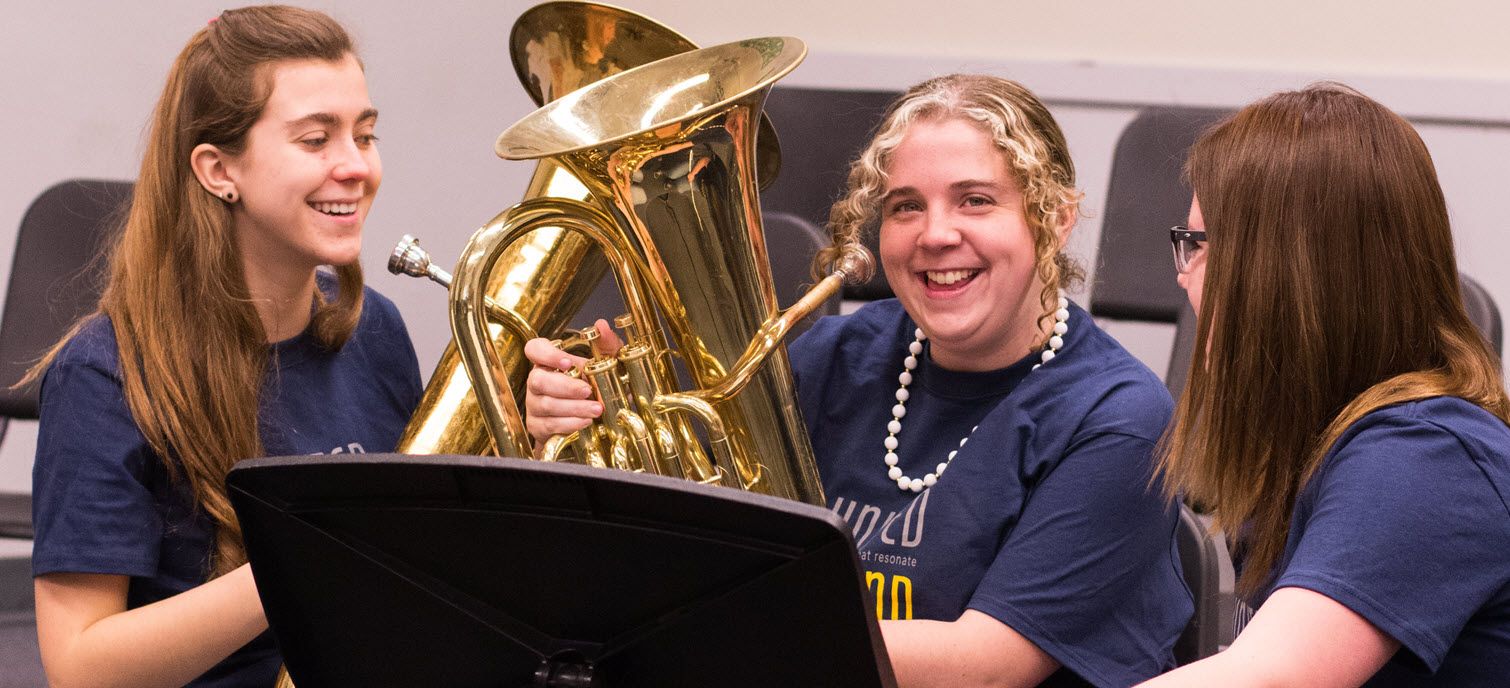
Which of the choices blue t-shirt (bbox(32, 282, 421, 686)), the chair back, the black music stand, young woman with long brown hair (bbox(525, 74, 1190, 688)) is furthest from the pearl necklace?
the chair back

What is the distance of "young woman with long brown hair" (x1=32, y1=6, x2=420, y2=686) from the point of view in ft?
4.71

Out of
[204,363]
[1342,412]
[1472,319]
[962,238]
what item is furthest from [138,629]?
[1472,319]

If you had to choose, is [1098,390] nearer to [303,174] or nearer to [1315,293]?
[1315,293]

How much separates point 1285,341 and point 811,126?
1.61 metres

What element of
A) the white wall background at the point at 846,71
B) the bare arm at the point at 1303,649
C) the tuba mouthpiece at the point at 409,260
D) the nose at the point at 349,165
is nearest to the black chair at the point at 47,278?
the white wall background at the point at 846,71

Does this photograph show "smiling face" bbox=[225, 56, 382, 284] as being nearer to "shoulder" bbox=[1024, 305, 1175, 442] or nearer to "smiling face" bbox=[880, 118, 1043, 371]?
"smiling face" bbox=[880, 118, 1043, 371]

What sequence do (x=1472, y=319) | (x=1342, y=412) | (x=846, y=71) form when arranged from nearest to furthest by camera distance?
(x=1342, y=412) → (x=1472, y=319) → (x=846, y=71)

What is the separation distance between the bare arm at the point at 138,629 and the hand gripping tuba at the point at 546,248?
24 cm

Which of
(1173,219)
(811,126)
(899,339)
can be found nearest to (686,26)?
(811,126)

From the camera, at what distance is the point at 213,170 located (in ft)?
5.19

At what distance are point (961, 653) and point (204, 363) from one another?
855 millimetres

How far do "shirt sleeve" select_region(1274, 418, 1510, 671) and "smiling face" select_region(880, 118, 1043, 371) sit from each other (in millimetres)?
455

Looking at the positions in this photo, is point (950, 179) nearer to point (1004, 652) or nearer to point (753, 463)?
point (753, 463)

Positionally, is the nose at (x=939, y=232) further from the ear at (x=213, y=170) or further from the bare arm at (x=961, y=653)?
the ear at (x=213, y=170)
